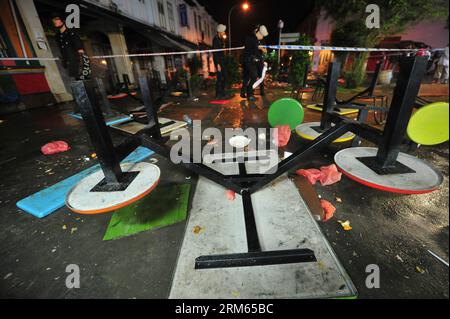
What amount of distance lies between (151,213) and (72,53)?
510 centimetres

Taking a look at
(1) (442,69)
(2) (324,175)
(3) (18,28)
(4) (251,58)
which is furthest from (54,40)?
(1) (442,69)

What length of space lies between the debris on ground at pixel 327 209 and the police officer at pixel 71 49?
6126 millimetres

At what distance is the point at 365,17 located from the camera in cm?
986

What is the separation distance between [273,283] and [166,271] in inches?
30.1

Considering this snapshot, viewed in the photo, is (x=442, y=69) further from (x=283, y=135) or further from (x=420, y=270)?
(x=420, y=270)

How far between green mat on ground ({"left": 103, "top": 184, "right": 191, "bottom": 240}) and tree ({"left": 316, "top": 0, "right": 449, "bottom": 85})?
1163cm

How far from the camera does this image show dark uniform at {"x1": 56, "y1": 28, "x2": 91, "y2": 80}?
14.9ft

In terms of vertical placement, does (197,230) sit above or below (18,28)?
below

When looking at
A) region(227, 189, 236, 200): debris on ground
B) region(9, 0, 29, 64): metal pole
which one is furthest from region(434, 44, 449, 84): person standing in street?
region(9, 0, 29, 64): metal pole

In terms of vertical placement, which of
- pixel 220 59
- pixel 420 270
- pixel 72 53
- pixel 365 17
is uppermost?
pixel 365 17

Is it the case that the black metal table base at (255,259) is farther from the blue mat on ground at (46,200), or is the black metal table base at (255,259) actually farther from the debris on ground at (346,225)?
the blue mat on ground at (46,200)

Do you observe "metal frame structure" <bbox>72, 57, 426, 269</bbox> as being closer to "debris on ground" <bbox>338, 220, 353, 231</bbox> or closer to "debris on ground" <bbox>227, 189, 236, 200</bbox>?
"debris on ground" <bbox>227, 189, 236, 200</bbox>
